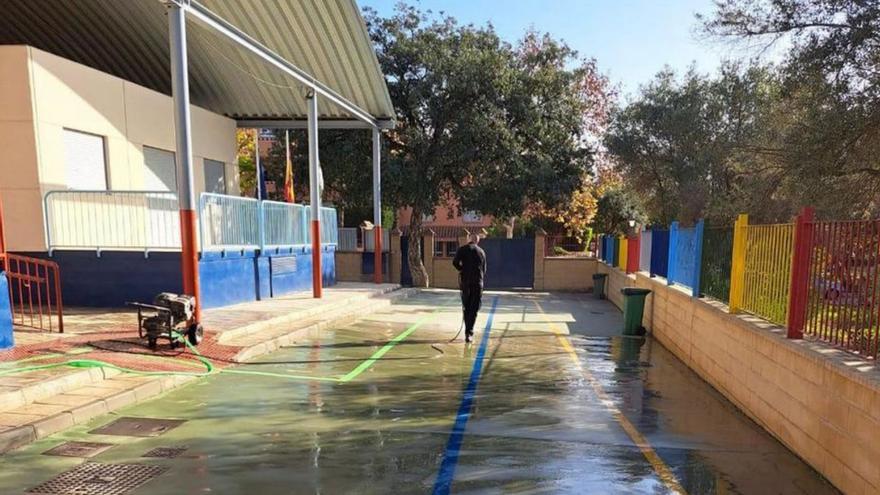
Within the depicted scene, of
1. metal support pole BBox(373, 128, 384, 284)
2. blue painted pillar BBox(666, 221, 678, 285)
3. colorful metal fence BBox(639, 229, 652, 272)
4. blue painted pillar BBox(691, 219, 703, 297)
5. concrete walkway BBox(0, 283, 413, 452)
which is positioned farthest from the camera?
metal support pole BBox(373, 128, 384, 284)

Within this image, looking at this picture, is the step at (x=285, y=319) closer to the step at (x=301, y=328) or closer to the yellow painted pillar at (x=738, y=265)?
the step at (x=301, y=328)

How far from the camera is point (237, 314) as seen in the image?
9570 millimetres

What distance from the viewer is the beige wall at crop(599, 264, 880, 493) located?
3.58 m

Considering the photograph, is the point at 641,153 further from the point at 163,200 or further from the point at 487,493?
the point at 487,493

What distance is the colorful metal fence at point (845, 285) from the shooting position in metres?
3.97

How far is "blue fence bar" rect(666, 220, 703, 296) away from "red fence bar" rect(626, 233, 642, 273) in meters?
3.80

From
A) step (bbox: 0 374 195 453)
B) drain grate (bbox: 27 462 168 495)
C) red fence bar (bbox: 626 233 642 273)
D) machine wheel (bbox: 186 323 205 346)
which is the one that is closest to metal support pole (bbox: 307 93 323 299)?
machine wheel (bbox: 186 323 205 346)

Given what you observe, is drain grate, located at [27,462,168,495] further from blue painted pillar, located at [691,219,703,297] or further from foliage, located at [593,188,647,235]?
foliage, located at [593,188,647,235]

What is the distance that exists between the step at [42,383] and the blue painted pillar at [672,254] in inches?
340

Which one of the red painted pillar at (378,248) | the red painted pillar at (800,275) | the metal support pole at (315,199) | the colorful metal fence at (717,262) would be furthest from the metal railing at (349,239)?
the red painted pillar at (800,275)

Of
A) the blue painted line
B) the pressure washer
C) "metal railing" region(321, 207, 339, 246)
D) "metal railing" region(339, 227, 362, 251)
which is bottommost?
the blue painted line

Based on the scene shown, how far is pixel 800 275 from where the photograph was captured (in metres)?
4.93

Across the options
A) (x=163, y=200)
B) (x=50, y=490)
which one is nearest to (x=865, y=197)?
(x=50, y=490)

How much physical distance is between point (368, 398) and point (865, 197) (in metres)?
8.91
